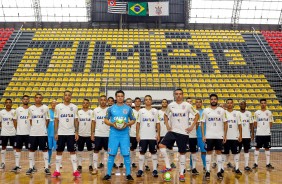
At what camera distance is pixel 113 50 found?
2948 centimetres

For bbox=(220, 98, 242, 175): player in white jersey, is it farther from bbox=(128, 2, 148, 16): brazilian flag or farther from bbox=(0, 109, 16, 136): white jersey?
bbox=(128, 2, 148, 16): brazilian flag

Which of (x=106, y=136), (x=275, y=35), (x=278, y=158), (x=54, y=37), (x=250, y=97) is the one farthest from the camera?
(x=275, y=35)

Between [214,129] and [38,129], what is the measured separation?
4.90 m

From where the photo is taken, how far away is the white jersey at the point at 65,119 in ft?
30.3

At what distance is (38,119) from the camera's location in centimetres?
968

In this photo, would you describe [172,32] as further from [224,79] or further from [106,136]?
[106,136]

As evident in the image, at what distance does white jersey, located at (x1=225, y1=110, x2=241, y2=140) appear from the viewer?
1005cm

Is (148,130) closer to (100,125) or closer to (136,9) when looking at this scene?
(100,125)

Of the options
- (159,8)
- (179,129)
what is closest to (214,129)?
(179,129)

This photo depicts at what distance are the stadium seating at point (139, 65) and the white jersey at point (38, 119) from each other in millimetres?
11677

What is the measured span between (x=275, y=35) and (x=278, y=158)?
22.8 m

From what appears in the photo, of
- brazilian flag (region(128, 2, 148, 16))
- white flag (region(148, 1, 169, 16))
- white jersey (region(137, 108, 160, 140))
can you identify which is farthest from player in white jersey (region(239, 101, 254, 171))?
brazilian flag (region(128, 2, 148, 16))

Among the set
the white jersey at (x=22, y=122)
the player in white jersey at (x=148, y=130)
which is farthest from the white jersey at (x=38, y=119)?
the player in white jersey at (x=148, y=130)

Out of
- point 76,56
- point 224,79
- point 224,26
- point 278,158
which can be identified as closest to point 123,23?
point 76,56
